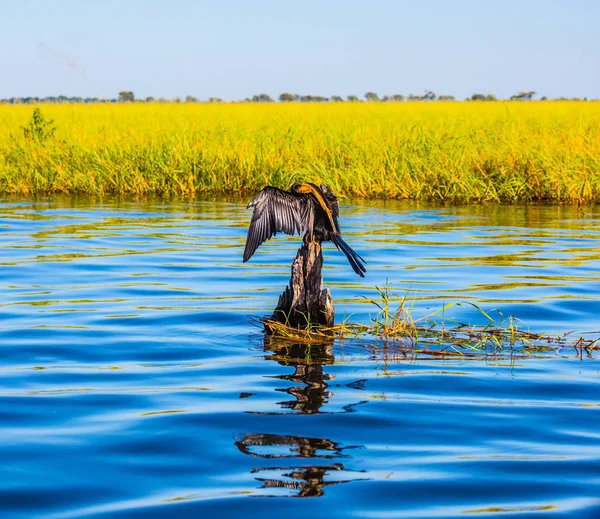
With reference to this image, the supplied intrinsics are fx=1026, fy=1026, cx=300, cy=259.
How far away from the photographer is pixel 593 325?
707 cm

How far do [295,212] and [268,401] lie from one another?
1666mm

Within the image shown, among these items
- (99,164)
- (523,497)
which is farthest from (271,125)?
(523,497)

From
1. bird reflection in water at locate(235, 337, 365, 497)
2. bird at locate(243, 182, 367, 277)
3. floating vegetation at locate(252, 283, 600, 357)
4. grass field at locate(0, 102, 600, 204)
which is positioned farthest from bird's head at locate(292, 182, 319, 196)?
grass field at locate(0, 102, 600, 204)

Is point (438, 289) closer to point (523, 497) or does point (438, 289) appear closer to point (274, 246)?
point (274, 246)

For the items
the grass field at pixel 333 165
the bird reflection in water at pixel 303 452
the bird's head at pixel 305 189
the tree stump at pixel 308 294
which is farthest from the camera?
the grass field at pixel 333 165

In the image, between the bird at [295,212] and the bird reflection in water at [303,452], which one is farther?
the bird at [295,212]

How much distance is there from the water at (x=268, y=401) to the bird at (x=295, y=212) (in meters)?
0.72

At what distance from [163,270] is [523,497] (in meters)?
6.34

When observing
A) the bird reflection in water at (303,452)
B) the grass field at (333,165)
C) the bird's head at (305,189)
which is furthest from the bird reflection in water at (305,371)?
the grass field at (333,165)

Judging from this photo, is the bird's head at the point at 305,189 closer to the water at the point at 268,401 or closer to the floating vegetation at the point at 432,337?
the floating vegetation at the point at 432,337

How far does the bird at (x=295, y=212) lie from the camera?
6.29m

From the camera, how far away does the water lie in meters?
3.68

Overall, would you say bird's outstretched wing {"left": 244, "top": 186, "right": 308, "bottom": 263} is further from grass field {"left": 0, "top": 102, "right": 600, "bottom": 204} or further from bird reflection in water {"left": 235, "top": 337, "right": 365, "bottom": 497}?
grass field {"left": 0, "top": 102, "right": 600, "bottom": 204}

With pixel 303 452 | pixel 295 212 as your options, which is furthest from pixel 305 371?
pixel 303 452
